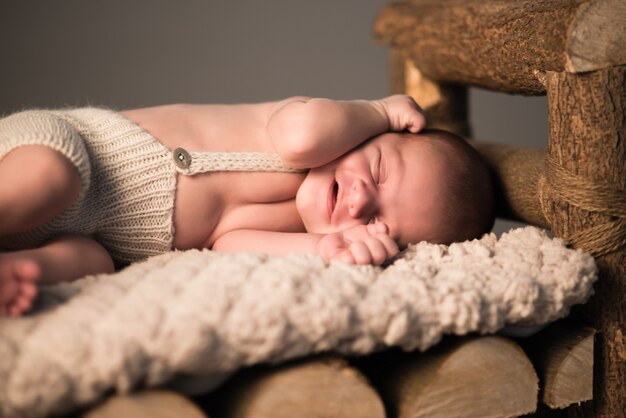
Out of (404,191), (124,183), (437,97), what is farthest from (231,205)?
(437,97)

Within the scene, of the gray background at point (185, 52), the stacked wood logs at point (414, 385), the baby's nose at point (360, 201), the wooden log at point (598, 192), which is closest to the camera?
the stacked wood logs at point (414, 385)

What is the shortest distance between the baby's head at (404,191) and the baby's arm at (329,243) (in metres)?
0.08

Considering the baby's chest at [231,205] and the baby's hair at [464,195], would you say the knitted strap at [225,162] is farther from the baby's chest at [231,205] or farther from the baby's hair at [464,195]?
the baby's hair at [464,195]

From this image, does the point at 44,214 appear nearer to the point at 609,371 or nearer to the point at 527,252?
the point at 527,252

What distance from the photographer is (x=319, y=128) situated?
1.35m

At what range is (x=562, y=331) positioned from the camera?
1.24 meters

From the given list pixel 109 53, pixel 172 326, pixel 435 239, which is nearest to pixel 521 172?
pixel 435 239

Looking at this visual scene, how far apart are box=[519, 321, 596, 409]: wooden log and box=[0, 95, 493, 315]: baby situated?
12.1 inches

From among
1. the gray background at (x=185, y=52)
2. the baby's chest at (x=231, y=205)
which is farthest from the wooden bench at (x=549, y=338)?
the gray background at (x=185, y=52)

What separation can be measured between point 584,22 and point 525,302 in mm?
508

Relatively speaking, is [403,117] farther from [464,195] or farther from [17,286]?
[17,286]

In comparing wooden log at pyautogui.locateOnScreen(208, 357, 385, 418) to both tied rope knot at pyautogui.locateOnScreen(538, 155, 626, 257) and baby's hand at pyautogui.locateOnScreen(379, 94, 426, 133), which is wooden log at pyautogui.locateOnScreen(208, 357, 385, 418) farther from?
baby's hand at pyautogui.locateOnScreen(379, 94, 426, 133)

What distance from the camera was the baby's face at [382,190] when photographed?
1.38 metres

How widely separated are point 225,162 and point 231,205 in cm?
10
